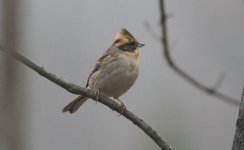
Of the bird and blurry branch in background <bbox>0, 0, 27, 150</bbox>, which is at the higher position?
blurry branch in background <bbox>0, 0, 27, 150</bbox>

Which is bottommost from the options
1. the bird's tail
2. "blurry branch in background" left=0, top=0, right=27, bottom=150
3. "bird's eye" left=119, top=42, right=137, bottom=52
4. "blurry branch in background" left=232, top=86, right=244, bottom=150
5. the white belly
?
the bird's tail

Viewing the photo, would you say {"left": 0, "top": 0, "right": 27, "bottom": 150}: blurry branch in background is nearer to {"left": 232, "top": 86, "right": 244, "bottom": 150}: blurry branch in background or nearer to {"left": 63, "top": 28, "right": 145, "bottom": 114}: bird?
{"left": 232, "top": 86, "right": 244, "bottom": 150}: blurry branch in background

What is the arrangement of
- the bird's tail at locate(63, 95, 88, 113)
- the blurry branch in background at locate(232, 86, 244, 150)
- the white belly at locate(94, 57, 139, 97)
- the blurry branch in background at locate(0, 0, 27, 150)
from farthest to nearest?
the bird's tail at locate(63, 95, 88, 113), the white belly at locate(94, 57, 139, 97), the blurry branch in background at locate(232, 86, 244, 150), the blurry branch in background at locate(0, 0, 27, 150)

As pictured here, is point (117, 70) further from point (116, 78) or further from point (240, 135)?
point (240, 135)

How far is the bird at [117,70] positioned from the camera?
20.7 ft

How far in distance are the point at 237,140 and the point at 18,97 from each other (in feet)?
6.79

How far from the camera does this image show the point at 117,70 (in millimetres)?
6398

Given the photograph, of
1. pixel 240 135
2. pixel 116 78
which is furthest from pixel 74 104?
pixel 240 135

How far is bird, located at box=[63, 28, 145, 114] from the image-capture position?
249 inches

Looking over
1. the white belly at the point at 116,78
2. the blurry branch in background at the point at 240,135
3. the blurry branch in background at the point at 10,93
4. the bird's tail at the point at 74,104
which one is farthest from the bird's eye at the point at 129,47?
the blurry branch in background at the point at 10,93

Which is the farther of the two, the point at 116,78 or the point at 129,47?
the point at 129,47

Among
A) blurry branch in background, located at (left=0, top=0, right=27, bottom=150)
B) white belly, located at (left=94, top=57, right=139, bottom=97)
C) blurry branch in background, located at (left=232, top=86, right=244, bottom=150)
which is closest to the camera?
blurry branch in background, located at (left=0, top=0, right=27, bottom=150)

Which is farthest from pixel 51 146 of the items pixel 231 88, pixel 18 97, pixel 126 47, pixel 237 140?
pixel 18 97

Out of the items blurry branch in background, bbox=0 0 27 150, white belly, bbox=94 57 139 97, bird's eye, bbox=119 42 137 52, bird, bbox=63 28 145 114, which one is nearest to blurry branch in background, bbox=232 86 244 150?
blurry branch in background, bbox=0 0 27 150
